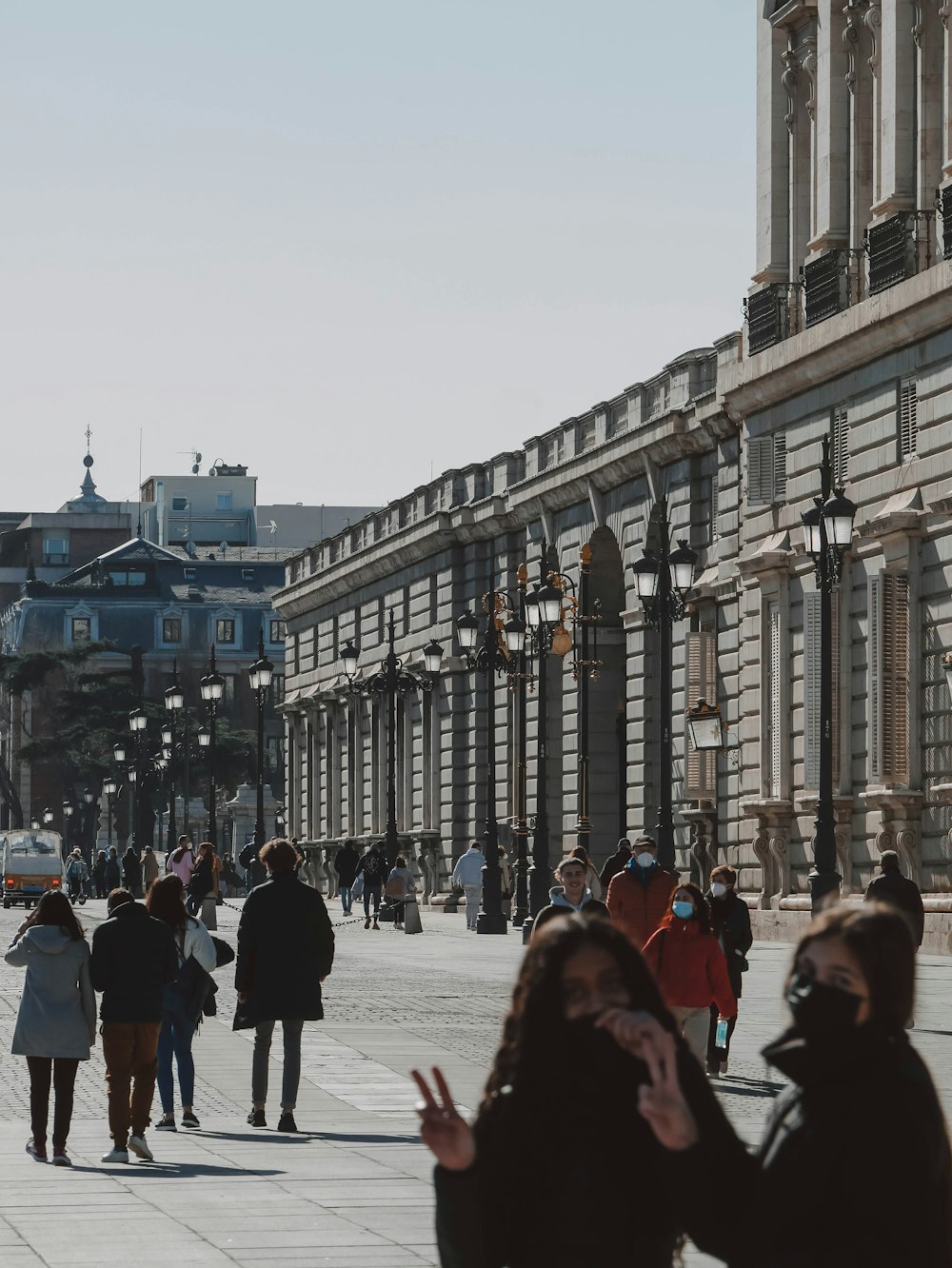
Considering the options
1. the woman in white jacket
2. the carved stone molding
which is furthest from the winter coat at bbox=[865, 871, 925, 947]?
the carved stone molding

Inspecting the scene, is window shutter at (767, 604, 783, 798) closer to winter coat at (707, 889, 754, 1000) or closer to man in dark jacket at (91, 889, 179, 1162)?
winter coat at (707, 889, 754, 1000)

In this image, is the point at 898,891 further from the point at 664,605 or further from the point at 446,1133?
the point at 446,1133

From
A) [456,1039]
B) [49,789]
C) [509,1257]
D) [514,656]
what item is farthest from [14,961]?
[49,789]

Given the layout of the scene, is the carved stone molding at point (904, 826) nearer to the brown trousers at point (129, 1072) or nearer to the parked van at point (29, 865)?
the brown trousers at point (129, 1072)

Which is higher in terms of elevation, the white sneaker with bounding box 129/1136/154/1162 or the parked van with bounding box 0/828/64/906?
the parked van with bounding box 0/828/64/906

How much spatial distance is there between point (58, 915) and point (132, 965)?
0.51m

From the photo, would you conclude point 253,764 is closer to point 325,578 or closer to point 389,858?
point 325,578

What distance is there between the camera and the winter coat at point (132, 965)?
573 inches

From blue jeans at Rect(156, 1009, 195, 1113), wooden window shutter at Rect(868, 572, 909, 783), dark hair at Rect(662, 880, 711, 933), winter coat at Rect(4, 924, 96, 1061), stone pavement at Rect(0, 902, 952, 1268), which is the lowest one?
stone pavement at Rect(0, 902, 952, 1268)

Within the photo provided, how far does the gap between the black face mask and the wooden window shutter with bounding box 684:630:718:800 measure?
1607 inches

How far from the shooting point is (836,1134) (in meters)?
4.70

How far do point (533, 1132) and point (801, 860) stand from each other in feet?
115

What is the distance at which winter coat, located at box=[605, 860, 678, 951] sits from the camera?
19906 mm

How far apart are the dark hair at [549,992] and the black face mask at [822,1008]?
1.13 ft
